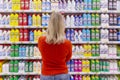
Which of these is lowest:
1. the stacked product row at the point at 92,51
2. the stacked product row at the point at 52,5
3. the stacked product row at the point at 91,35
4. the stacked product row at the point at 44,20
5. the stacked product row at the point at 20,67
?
the stacked product row at the point at 20,67

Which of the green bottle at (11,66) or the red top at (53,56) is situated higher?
the red top at (53,56)

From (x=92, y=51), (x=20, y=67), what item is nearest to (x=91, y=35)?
(x=92, y=51)

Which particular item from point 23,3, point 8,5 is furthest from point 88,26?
point 8,5

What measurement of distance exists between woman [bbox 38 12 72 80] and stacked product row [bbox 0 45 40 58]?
1.56 m

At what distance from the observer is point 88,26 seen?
4562 millimetres

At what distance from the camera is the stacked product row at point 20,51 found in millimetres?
4562

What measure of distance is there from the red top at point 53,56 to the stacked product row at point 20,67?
5.13 feet

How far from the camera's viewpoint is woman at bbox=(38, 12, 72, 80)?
289cm

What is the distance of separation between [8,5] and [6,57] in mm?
1042

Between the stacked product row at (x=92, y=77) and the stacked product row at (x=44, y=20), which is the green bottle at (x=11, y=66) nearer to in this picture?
the stacked product row at (x=44, y=20)

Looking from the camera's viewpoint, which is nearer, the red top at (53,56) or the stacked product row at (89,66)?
the red top at (53,56)

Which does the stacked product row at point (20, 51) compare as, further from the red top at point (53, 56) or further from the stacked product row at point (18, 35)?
the red top at point (53, 56)

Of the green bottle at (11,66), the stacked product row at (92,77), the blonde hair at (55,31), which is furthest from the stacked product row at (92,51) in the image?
the blonde hair at (55,31)

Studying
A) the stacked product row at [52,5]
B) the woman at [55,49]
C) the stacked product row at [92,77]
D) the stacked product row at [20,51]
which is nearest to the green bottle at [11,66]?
the stacked product row at [20,51]
